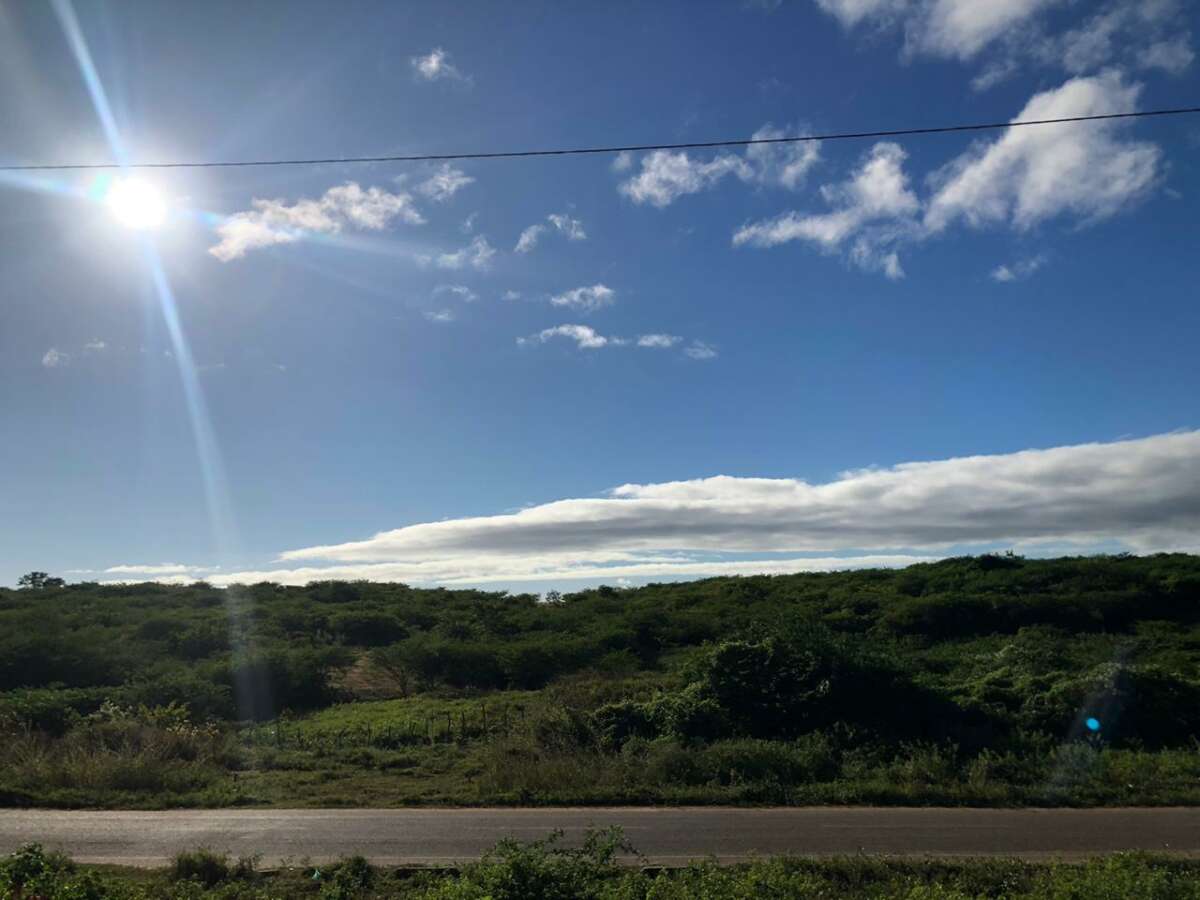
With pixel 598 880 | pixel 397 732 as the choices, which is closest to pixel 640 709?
pixel 397 732

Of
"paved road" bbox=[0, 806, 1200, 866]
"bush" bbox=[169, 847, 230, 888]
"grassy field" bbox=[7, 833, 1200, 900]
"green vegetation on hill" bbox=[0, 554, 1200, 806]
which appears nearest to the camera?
"grassy field" bbox=[7, 833, 1200, 900]

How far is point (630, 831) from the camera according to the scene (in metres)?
13.0

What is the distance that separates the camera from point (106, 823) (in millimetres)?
14094

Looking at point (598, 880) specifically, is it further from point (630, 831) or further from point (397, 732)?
point (397, 732)

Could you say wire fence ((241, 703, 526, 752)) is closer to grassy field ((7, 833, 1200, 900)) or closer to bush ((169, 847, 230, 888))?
bush ((169, 847, 230, 888))

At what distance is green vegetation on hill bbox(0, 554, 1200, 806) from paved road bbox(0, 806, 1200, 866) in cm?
103

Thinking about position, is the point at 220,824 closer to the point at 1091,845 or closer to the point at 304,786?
the point at 304,786

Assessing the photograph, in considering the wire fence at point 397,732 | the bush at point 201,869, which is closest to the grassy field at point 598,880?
the bush at point 201,869

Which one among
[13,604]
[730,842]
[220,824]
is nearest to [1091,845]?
[730,842]

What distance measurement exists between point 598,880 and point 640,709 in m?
12.3

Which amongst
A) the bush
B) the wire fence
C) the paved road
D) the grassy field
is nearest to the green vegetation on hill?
the wire fence

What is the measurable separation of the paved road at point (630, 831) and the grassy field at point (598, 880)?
828 millimetres

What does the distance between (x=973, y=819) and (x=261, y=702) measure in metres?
25.5

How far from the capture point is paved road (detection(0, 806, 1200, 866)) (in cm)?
1172
